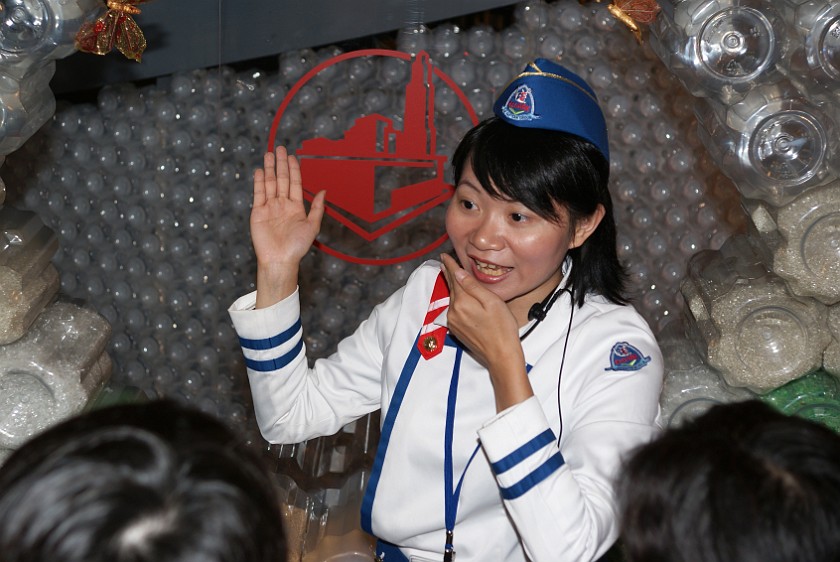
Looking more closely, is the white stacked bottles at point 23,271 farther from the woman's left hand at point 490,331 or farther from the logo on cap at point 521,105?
the logo on cap at point 521,105

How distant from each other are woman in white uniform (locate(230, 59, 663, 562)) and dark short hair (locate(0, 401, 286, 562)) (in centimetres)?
68

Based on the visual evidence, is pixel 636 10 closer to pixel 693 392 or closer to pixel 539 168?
pixel 539 168

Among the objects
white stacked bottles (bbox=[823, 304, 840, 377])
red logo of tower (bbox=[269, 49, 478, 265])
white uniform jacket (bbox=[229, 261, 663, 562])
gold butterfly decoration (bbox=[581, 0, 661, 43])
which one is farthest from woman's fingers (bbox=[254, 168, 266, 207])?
white stacked bottles (bbox=[823, 304, 840, 377])

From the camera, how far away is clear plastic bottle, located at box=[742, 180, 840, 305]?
1.87 metres

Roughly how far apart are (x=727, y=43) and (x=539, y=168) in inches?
19.6

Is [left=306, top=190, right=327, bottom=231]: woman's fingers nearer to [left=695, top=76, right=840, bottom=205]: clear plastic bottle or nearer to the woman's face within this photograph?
the woman's face

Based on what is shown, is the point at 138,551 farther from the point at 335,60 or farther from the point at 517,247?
the point at 335,60

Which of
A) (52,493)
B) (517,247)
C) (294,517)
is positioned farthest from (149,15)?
(52,493)

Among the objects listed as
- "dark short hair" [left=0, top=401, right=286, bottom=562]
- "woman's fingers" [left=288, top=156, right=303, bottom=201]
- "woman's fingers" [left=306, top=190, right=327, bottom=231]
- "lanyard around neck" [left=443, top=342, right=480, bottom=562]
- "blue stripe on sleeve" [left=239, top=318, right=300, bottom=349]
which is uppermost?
"dark short hair" [left=0, top=401, right=286, bottom=562]

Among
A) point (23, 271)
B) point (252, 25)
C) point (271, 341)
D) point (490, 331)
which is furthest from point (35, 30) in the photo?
point (490, 331)

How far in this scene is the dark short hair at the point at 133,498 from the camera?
0.77m

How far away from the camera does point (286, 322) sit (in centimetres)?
168

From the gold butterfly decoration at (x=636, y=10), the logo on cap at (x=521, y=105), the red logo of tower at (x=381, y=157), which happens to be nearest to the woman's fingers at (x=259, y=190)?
the logo on cap at (x=521, y=105)

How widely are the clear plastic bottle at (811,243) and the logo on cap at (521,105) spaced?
574 mm
